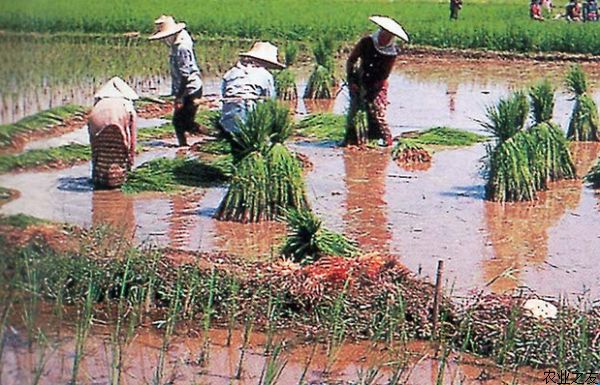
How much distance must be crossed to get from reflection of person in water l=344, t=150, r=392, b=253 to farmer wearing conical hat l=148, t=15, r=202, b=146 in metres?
1.37

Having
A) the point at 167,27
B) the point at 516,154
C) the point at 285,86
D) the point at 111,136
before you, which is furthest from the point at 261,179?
the point at 285,86

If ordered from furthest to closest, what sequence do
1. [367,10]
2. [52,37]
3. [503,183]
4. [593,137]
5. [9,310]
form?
1. [367,10]
2. [593,137]
3. [503,183]
4. [52,37]
5. [9,310]

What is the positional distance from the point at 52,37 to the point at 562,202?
5.77 meters

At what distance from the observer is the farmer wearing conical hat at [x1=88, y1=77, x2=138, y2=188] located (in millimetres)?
6797

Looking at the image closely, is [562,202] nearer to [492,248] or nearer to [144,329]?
[492,248]

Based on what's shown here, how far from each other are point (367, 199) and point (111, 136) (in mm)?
1785

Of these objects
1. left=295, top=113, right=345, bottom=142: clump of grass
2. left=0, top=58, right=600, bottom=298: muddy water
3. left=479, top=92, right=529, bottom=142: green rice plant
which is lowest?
left=0, top=58, right=600, bottom=298: muddy water

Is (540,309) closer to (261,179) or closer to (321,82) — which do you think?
(261,179)

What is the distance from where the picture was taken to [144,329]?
13.9ft

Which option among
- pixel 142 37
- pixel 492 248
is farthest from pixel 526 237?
pixel 142 37

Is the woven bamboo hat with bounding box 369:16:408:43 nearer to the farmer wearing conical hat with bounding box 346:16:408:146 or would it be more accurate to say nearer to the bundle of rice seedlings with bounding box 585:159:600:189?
the farmer wearing conical hat with bounding box 346:16:408:146

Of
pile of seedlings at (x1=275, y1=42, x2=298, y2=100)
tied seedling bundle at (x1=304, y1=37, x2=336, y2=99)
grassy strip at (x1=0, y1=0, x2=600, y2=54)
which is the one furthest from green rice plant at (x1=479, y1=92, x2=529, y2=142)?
grassy strip at (x1=0, y1=0, x2=600, y2=54)

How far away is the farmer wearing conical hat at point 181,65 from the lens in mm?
8109

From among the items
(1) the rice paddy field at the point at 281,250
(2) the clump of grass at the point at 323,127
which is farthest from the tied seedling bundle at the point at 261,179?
(2) the clump of grass at the point at 323,127
